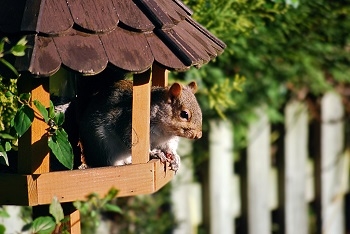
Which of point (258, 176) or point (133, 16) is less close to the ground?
point (133, 16)

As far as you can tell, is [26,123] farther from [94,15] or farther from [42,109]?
[94,15]

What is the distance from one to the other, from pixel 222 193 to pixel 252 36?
1.48 meters

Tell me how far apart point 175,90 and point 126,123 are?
212mm

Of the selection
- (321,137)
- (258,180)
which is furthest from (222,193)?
(321,137)

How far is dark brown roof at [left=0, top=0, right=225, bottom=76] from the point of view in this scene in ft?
6.28

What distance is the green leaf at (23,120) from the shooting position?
1850 mm

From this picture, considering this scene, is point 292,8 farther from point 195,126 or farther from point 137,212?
point 137,212

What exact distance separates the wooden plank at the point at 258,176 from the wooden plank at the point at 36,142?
2.69 metres

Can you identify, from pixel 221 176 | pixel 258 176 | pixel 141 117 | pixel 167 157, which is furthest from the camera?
pixel 258 176

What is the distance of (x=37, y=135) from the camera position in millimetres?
2020

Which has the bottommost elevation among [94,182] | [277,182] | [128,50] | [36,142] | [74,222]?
[277,182]

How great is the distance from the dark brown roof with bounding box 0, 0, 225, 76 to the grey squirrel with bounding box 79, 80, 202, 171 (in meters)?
0.33

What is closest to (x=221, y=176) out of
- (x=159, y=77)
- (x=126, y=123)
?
(x=159, y=77)

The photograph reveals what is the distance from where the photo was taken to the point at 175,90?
2494 millimetres
